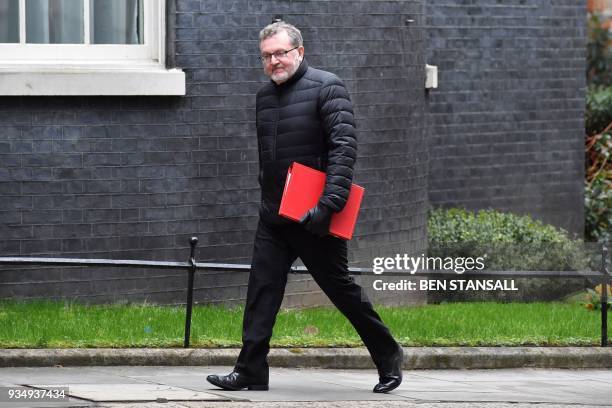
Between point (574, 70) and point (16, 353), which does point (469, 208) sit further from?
point (16, 353)

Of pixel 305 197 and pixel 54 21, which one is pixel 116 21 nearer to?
pixel 54 21

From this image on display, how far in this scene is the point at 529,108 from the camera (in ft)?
52.4

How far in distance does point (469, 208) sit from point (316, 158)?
7.88 meters

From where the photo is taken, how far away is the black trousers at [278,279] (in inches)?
310

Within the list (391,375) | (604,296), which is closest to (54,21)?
(391,375)

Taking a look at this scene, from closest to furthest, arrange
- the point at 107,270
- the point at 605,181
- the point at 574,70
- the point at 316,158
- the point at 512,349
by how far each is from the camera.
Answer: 1. the point at 316,158
2. the point at 512,349
3. the point at 107,270
4. the point at 574,70
5. the point at 605,181

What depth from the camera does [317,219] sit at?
7617mm

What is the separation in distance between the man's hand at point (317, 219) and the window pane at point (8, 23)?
3.85 metres

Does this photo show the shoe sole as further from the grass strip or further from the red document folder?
the grass strip

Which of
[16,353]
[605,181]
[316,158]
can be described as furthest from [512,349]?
[605,181]

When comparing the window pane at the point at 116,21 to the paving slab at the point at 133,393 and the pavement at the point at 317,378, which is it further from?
the paving slab at the point at 133,393

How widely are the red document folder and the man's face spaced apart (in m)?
0.48

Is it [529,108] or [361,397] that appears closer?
[361,397]

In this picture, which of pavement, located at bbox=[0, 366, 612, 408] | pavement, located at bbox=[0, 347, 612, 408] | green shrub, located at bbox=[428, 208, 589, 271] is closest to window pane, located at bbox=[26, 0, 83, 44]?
pavement, located at bbox=[0, 347, 612, 408]
